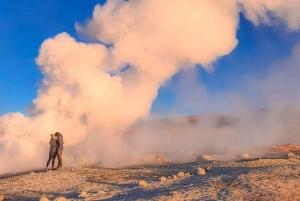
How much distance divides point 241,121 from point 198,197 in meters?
53.2

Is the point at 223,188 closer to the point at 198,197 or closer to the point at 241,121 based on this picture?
the point at 198,197

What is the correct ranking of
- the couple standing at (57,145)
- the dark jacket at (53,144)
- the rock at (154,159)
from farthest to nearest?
1. the rock at (154,159)
2. the dark jacket at (53,144)
3. the couple standing at (57,145)

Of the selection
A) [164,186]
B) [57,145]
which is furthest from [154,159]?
[164,186]

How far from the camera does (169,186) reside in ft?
33.3

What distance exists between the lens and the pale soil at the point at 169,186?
27.2ft

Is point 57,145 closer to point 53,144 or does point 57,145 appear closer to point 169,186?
point 53,144

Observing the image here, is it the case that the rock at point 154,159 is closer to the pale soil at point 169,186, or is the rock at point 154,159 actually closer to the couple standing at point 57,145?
the couple standing at point 57,145

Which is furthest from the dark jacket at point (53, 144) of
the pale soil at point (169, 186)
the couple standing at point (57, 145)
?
the pale soil at point (169, 186)

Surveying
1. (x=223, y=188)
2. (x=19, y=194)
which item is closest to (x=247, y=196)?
(x=223, y=188)

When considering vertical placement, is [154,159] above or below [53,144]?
below

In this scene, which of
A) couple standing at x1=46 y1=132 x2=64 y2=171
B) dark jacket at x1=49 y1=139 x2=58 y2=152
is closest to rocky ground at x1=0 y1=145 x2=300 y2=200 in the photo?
couple standing at x1=46 y1=132 x2=64 y2=171

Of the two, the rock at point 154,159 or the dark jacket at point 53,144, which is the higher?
the dark jacket at point 53,144

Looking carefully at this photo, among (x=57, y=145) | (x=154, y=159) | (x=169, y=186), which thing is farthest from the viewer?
(x=154, y=159)

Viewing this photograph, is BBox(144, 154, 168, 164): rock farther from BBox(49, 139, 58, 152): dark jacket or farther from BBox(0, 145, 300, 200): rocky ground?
BBox(0, 145, 300, 200): rocky ground
